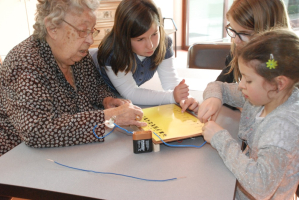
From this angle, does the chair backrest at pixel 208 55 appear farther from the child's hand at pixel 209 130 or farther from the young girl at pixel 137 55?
the child's hand at pixel 209 130

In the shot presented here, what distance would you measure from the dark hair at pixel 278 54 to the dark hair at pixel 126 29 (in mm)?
653

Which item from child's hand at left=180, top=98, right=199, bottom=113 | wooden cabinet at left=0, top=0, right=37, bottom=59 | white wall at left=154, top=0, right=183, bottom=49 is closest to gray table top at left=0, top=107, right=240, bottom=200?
child's hand at left=180, top=98, right=199, bottom=113

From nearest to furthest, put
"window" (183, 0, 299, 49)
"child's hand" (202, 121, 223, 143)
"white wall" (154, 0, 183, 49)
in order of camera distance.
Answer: "child's hand" (202, 121, 223, 143), "white wall" (154, 0, 183, 49), "window" (183, 0, 299, 49)

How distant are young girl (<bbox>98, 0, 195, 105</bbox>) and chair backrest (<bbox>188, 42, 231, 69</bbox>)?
73 centimetres

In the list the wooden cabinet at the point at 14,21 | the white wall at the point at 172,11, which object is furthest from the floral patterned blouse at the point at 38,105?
the white wall at the point at 172,11

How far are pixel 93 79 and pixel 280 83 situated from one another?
1.01 m

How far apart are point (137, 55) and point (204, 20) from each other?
5.00 m

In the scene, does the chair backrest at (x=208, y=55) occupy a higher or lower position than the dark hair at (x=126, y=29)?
lower

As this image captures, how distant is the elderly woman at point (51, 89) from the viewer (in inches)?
44.2

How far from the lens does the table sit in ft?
2.77

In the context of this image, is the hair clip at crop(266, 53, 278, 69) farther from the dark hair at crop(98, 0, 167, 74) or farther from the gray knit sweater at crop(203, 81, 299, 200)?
the dark hair at crop(98, 0, 167, 74)

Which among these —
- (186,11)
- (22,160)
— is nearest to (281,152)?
(22,160)

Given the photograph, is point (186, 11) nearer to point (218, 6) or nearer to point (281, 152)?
point (218, 6)

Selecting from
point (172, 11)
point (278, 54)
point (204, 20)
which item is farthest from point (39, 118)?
point (204, 20)
